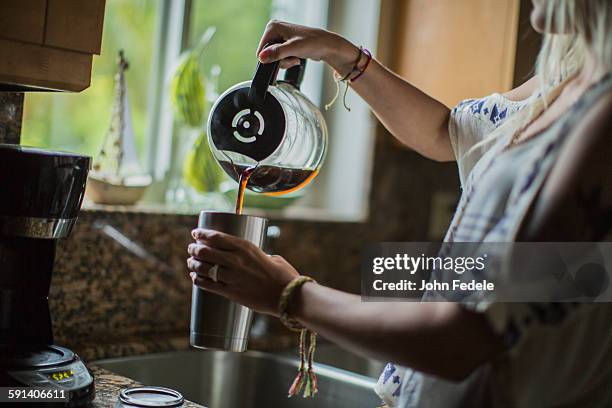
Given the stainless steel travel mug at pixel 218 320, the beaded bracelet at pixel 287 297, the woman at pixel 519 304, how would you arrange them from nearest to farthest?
the woman at pixel 519 304 < the beaded bracelet at pixel 287 297 < the stainless steel travel mug at pixel 218 320

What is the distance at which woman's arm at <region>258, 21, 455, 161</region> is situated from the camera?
1.07 metres

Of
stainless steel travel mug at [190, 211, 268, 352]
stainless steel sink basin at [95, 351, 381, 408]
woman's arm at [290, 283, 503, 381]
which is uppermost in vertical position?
woman's arm at [290, 283, 503, 381]

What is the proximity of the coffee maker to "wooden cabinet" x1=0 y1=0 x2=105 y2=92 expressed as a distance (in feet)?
0.35

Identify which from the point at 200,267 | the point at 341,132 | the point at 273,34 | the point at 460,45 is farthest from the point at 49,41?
the point at 341,132

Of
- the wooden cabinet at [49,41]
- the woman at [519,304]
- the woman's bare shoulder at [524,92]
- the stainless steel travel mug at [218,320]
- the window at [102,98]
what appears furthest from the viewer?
the window at [102,98]

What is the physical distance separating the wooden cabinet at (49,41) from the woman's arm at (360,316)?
405 mm

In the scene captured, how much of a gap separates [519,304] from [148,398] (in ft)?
1.98

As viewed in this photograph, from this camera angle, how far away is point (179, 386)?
1.62 m

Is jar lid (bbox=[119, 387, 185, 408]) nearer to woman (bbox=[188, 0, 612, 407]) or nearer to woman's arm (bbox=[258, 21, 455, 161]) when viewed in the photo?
woman (bbox=[188, 0, 612, 407])

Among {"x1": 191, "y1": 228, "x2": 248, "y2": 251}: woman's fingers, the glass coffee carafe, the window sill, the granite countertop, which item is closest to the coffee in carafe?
the glass coffee carafe

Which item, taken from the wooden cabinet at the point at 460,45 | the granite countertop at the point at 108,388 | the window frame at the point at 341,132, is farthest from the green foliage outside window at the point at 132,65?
the granite countertop at the point at 108,388

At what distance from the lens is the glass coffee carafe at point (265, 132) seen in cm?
97

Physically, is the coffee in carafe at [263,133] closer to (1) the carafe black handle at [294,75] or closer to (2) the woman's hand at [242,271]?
(1) the carafe black handle at [294,75]

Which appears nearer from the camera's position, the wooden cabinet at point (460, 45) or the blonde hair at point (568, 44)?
the blonde hair at point (568, 44)
